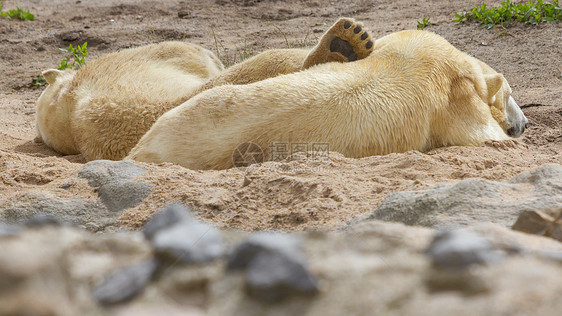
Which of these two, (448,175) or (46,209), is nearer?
(46,209)

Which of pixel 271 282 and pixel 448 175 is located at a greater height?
pixel 271 282

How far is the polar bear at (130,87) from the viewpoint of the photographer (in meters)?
4.79

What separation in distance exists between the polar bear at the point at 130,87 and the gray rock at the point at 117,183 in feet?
3.71

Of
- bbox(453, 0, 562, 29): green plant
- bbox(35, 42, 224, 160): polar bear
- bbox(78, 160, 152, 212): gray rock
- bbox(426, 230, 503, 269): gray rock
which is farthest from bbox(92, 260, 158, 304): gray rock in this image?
bbox(453, 0, 562, 29): green plant

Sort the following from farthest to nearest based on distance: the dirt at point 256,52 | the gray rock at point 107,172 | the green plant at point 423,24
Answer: the green plant at point 423,24
the gray rock at point 107,172
the dirt at point 256,52

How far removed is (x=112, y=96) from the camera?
4930 mm

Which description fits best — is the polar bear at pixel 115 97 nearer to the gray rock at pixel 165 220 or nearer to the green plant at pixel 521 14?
the gray rock at pixel 165 220

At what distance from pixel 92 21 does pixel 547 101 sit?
9394mm

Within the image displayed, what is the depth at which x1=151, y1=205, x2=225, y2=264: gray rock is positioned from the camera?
1.13 metres

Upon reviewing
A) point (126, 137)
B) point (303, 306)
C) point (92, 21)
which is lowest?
point (92, 21)

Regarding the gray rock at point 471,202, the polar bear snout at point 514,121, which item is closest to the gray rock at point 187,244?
the gray rock at point 471,202

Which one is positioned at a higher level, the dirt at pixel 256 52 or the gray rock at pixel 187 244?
the gray rock at pixel 187 244

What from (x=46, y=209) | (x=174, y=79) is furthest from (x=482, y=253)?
(x=174, y=79)

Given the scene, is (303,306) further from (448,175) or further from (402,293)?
(448,175)
